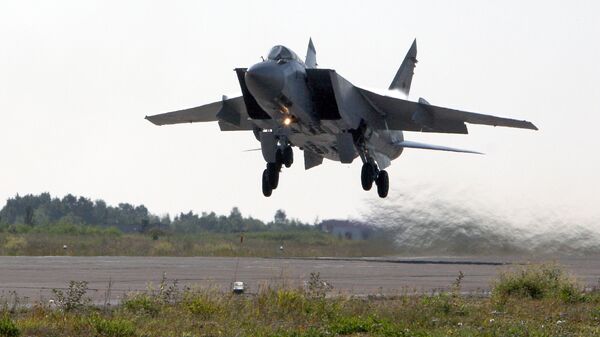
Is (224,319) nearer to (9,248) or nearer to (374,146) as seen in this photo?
(374,146)

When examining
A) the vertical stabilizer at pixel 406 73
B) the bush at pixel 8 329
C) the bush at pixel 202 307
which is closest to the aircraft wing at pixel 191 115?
the vertical stabilizer at pixel 406 73

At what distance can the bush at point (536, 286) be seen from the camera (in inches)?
707

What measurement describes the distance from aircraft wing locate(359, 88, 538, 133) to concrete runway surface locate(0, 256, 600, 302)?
13.4ft

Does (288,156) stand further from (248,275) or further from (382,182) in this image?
(248,275)

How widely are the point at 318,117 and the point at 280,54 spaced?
2087 millimetres

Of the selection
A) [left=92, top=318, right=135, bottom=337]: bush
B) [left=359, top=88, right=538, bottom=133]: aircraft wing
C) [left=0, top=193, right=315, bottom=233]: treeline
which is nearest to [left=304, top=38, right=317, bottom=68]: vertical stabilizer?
[left=359, top=88, right=538, bottom=133]: aircraft wing

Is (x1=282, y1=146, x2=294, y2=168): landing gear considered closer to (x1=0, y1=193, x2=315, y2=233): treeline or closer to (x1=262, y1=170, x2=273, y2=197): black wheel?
(x1=262, y1=170, x2=273, y2=197): black wheel

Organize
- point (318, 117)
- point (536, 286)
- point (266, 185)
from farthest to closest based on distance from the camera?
point (266, 185)
point (318, 117)
point (536, 286)

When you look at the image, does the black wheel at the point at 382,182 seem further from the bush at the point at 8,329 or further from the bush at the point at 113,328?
the bush at the point at 8,329

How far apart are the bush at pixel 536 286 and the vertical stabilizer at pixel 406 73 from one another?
15.8 m

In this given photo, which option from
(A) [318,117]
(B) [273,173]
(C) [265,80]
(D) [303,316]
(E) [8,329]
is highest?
(C) [265,80]

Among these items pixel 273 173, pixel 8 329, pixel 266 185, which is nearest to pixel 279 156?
pixel 273 173

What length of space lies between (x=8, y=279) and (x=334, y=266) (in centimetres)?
945

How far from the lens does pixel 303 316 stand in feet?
47.0
